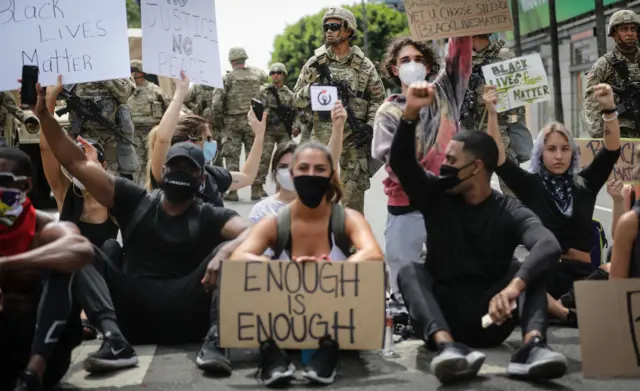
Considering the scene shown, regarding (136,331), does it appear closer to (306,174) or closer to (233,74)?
(306,174)

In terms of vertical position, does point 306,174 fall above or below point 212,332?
above

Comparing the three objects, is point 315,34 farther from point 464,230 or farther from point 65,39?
point 464,230

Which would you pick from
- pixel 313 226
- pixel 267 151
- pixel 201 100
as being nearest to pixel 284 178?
pixel 313 226

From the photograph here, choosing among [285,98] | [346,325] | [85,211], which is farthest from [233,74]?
[346,325]

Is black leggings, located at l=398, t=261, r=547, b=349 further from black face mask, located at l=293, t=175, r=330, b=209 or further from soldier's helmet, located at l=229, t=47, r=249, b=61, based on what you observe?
soldier's helmet, located at l=229, t=47, r=249, b=61

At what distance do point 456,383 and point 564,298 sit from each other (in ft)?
5.92

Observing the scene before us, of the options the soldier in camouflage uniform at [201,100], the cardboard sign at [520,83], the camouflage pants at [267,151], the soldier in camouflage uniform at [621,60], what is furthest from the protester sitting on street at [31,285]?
the soldier in camouflage uniform at [201,100]

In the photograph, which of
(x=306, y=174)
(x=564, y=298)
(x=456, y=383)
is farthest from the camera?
(x=564, y=298)

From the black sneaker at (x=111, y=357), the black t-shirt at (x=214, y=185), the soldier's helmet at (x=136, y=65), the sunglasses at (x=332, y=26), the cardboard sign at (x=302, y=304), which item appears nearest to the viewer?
the cardboard sign at (x=302, y=304)

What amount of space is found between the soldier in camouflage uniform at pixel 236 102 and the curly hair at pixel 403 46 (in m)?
9.31

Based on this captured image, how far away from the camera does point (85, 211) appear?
7.98 meters

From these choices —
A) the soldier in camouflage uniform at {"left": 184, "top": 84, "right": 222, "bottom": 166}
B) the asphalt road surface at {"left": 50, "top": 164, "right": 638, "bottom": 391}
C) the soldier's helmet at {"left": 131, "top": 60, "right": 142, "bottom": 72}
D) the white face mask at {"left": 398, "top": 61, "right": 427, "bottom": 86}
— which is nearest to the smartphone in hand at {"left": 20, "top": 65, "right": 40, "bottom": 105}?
the asphalt road surface at {"left": 50, "top": 164, "right": 638, "bottom": 391}

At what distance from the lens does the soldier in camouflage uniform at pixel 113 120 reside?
11617 millimetres

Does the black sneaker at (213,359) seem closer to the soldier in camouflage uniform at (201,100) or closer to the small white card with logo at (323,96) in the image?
the small white card with logo at (323,96)
